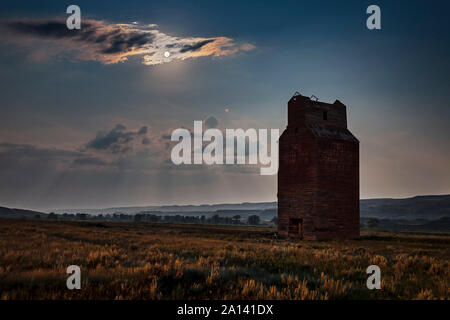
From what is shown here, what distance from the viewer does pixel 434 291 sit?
34.4 ft

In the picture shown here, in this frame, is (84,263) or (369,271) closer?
(84,263)

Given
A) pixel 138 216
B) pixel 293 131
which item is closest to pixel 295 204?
pixel 293 131

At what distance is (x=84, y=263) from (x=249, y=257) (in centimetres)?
736

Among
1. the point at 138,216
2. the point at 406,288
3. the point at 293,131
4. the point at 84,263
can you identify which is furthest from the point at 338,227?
the point at 138,216

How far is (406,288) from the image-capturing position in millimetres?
10703

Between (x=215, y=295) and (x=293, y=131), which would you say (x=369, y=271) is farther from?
(x=293, y=131)

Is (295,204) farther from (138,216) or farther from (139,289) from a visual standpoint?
(138,216)
